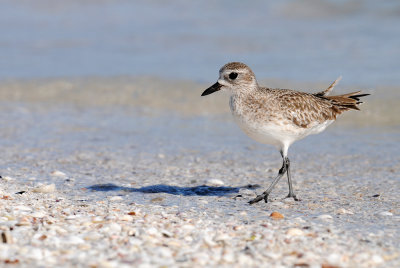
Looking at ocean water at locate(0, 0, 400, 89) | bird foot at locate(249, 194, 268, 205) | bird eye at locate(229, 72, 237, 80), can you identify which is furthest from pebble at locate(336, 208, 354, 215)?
ocean water at locate(0, 0, 400, 89)

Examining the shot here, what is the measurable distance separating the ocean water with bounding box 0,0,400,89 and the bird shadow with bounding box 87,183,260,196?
648cm

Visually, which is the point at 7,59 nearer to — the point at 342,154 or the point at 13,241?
the point at 342,154

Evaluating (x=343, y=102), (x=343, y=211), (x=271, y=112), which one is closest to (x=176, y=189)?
(x=271, y=112)

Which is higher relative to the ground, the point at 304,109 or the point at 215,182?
the point at 304,109

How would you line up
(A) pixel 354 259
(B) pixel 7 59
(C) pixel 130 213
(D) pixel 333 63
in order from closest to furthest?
(A) pixel 354 259 < (C) pixel 130 213 < (D) pixel 333 63 < (B) pixel 7 59

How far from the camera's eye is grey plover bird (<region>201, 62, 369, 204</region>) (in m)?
6.50

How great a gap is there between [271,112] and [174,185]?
1.55 metres

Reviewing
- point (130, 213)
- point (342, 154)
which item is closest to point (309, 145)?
point (342, 154)

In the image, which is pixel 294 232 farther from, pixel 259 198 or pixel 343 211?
pixel 259 198

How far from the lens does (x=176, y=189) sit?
7.05 m

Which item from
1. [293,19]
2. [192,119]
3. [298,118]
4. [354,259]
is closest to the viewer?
[354,259]

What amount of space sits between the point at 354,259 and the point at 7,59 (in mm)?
13948

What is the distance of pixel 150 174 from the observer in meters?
7.78

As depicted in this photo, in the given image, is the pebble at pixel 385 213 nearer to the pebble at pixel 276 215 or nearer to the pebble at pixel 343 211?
the pebble at pixel 343 211
